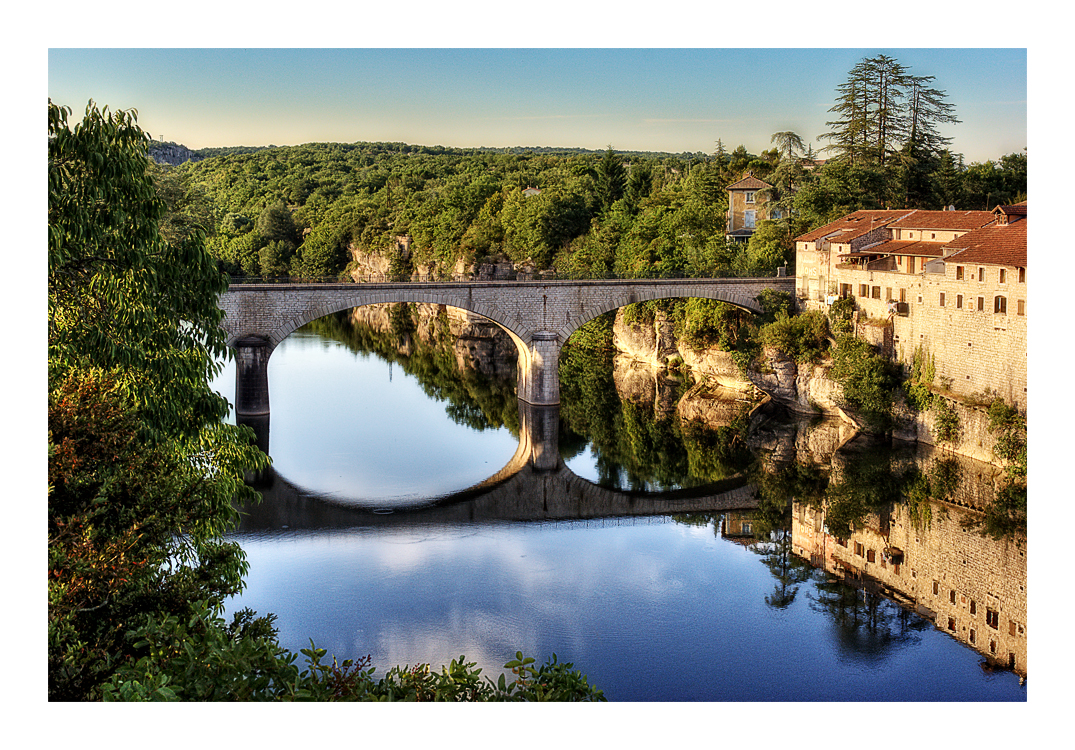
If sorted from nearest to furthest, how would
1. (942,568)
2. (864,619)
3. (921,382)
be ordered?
(864,619) < (942,568) < (921,382)

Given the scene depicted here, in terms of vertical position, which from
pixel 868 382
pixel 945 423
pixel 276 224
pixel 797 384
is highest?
pixel 276 224

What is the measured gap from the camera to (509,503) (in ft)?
77.6

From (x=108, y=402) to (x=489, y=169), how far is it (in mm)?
66733

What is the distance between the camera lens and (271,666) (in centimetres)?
839

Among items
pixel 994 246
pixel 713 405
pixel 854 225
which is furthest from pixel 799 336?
pixel 994 246

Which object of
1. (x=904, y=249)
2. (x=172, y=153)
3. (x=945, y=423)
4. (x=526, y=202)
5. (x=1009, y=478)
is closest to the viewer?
(x=1009, y=478)

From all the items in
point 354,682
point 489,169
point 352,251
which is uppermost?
point 489,169

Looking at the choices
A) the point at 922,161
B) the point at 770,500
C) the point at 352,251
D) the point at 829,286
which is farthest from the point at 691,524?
the point at 352,251

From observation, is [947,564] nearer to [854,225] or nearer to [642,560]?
[642,560]

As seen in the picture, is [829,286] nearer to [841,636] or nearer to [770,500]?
[770,500]

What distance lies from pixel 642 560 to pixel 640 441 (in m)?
10.4

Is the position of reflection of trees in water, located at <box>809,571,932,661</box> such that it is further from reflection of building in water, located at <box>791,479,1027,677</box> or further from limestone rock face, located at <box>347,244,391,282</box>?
limestone rock face, located at <box>347,244,391,282</box>

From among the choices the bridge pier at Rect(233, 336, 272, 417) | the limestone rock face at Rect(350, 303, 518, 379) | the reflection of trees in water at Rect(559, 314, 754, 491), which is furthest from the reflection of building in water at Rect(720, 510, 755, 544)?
the limestone rock face at Rect(350, 303, 518, 379)

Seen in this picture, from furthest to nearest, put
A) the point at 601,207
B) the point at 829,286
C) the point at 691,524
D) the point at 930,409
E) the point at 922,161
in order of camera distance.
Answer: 1. the point at 601,207
2. the point at 922,161
3. the point at 829,286
4. the point at 930,409
5. the point at 691,524
